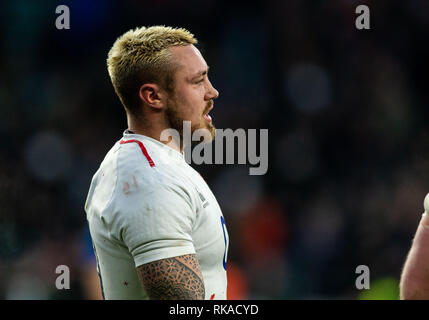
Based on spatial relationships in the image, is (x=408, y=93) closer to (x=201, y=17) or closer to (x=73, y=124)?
(x=201, y=17)

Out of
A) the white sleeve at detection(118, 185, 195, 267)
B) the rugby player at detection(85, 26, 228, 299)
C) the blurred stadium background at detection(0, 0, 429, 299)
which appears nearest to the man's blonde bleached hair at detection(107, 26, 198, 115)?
the rugby player at detection(85, 26, 228, 299)

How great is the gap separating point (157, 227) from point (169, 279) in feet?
0.66

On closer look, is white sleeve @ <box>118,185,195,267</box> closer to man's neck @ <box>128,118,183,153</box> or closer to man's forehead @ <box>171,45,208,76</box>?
man's neck @ <box>128,118,183,153</box>

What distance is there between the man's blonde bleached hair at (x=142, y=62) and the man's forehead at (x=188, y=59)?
0.03 m

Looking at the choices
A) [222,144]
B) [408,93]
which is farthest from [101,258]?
[408,93]

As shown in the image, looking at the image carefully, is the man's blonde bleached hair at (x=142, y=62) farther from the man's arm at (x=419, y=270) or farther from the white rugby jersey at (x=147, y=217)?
the man's arm at (x=419, y=270)

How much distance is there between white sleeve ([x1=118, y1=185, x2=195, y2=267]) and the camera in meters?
2.14

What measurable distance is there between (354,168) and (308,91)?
1.23 meters

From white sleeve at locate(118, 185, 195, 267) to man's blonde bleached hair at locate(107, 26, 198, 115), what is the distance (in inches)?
20.9

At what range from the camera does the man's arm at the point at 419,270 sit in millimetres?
2467

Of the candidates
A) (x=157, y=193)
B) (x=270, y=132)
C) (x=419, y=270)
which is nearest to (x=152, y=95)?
(x=157, y=193)

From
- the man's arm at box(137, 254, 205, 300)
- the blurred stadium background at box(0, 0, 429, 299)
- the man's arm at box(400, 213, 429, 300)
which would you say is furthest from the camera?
the blurred stadium background at box(0, 0, 429, 299)

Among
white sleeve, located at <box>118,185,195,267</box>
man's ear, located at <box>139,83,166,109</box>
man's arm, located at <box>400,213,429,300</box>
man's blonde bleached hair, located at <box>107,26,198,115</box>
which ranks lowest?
man's arm, located at <box>400,213,429,300</box>

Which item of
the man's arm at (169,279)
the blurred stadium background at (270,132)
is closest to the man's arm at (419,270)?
the man's arm at (169,279)
